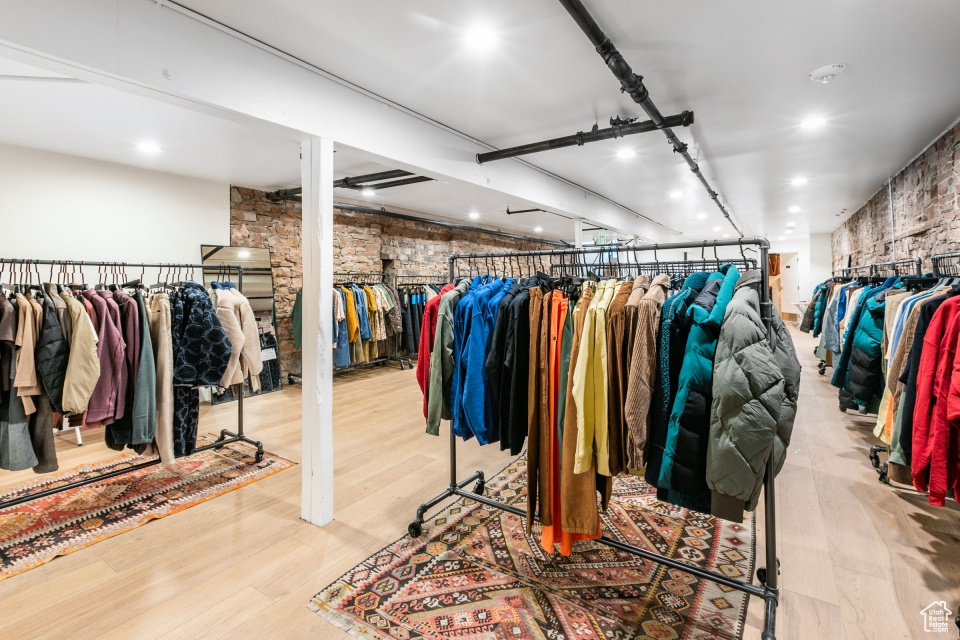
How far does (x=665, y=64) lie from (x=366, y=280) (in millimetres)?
5475

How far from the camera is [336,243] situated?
6715 mm

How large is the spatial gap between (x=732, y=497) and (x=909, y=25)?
2751 millimetres

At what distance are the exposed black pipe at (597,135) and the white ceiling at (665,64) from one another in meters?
0.14

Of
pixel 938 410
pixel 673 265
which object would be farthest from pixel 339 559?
pixel 938 410

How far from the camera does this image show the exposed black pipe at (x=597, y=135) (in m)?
3.28

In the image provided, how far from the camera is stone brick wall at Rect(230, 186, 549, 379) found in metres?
5.86

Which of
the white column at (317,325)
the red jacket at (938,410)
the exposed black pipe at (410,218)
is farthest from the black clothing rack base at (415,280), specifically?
the red jacket at (938,410)

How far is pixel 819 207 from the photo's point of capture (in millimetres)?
7988

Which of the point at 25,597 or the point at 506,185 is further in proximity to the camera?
the point at 506,185

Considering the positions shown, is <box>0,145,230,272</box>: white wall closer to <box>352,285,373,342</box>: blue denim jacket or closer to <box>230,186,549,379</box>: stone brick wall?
<box>230,186,549,379</box>: stone brick wall

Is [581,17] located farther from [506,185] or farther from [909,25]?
[506,185]

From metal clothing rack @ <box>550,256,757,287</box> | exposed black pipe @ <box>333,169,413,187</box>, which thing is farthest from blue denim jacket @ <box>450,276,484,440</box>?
exposed black pipe @ <box>333,169,413,187</box>

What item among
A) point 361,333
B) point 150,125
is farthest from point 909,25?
point 361,333

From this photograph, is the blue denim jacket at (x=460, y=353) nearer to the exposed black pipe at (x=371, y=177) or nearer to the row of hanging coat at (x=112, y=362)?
the row of hanging coat at (x=112, y=362)
